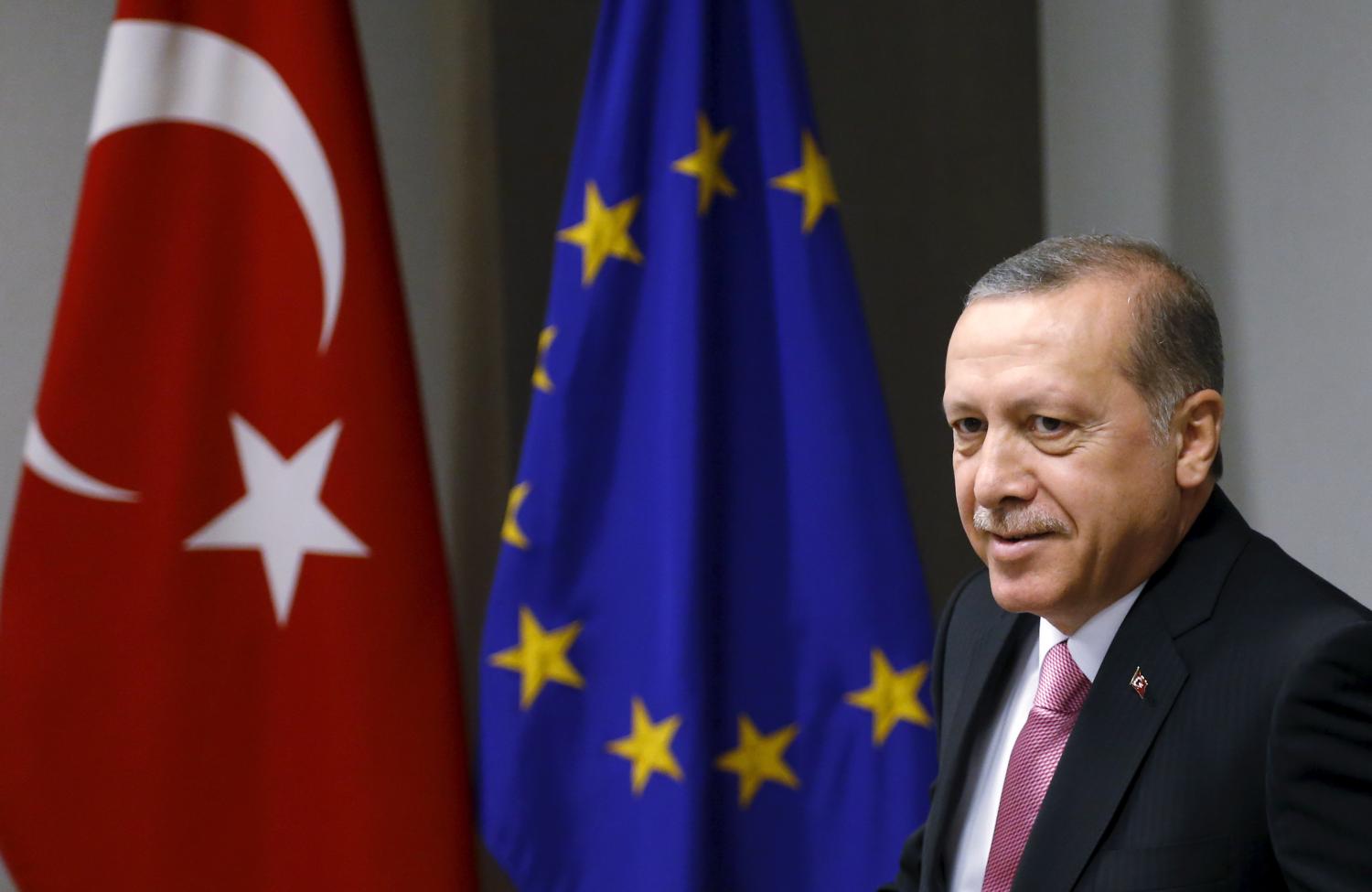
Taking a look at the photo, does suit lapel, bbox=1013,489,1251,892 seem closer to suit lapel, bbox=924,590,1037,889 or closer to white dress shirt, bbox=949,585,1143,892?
white dress shirt, bbox=949,585,1143,892

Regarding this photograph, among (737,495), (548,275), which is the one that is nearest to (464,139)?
(548,275)

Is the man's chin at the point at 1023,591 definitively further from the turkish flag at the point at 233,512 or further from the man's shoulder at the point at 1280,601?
the turkish flag at the point at 233,512

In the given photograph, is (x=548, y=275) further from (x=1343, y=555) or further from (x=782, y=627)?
(x=1343, y=555)

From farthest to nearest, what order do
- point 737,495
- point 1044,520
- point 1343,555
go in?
point 737,495
point 1343,555
point 1044,520

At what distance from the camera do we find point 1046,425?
1.16 m

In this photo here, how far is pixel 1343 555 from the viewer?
1.73 metres

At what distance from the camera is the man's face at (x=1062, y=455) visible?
113 cm

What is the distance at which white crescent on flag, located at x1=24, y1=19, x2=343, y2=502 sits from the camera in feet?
6.09

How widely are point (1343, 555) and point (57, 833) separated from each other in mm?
1701

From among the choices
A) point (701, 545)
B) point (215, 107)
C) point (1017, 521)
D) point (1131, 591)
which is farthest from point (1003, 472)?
point (215, 107)

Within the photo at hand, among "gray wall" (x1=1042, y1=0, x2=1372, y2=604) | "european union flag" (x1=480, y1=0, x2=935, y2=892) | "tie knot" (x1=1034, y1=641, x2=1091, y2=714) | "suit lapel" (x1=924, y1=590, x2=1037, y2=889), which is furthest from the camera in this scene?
"european union flag" (x1=480, y1=0, x2=935, y2=892)

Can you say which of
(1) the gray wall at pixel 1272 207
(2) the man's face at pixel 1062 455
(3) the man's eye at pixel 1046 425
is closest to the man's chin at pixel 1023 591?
(2) the man's face at pixel 1062 455

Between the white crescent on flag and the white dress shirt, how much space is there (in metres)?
1.07

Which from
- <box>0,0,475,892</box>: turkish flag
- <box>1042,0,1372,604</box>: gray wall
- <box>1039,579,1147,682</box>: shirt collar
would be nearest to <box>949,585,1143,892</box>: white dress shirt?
<box>1039,579,1147,682</box>: shirt collar
